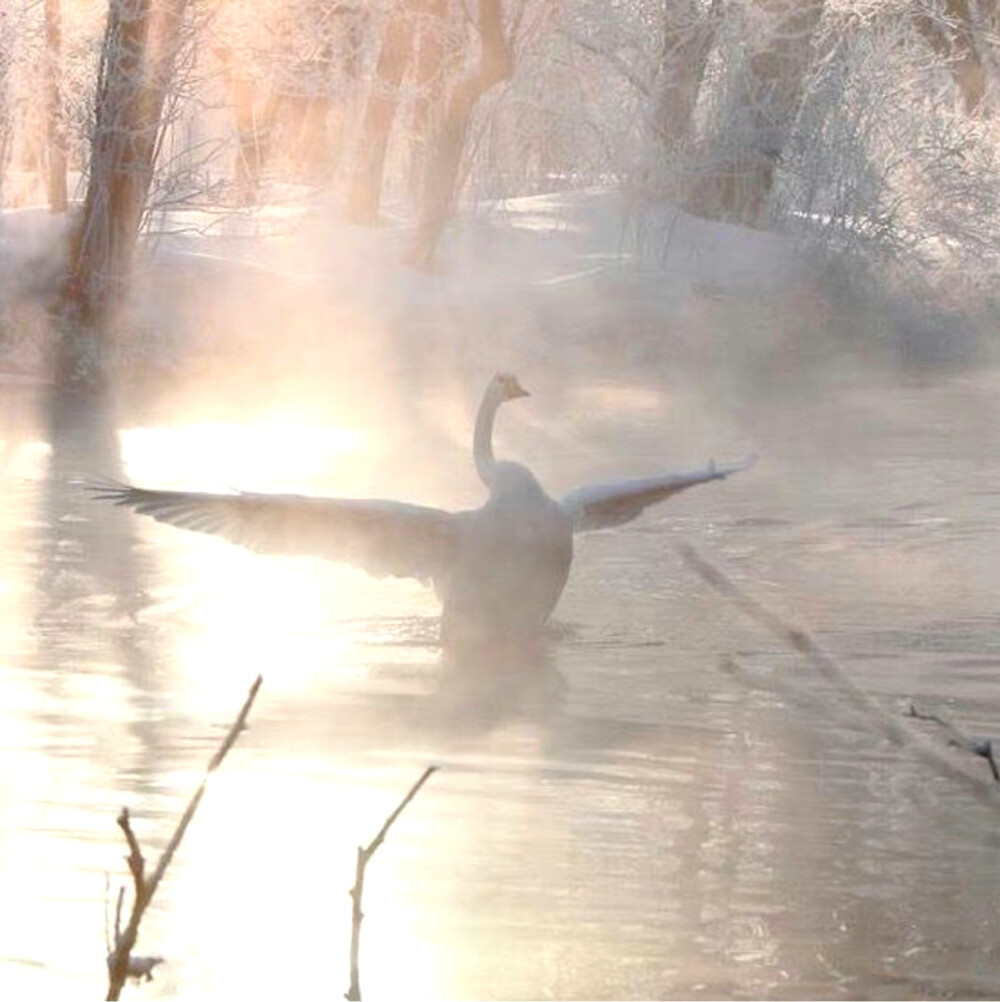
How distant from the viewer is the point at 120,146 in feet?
76.3

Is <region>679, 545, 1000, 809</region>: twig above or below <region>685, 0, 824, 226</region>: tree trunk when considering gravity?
above

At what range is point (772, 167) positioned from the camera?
96.6 feet

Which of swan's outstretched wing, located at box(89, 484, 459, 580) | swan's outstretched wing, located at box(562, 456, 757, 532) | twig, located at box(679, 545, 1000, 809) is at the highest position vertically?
twig, located at box(679, 545, 1000, 809)

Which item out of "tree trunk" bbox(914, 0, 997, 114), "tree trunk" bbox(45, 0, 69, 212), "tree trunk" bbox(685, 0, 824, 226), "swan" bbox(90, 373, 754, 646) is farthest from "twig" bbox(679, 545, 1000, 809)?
"tree trunk" bbox(914, 0, 997, 114)

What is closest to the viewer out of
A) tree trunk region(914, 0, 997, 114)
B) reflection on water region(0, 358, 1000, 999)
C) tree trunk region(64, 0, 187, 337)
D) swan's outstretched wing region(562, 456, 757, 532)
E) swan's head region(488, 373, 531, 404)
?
reflection on water region(0, 358, 1000, 999)

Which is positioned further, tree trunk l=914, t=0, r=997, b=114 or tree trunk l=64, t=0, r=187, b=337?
tree trunk l=914, t=0, r=997, b=114

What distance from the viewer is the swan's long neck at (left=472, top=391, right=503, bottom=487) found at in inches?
390

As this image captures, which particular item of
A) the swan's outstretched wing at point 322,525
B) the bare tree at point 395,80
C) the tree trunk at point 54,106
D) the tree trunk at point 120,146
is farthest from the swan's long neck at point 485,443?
the bare tree at point 395,80

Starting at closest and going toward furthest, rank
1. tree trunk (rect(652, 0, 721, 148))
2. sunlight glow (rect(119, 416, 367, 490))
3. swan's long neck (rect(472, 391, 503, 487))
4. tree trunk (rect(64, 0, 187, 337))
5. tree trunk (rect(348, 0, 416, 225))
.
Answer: swan's long neck (rect(472, 391, 503, 487)), sunlight glow (rect(119, 416, 367, 490)), tree trunk (rect(64, 0, 187, 337)), tree trunk (rect(348, 0, 416, 225)), tree trunk (rect(652, 0, 721, 148))

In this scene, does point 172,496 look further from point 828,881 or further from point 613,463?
point 613,463

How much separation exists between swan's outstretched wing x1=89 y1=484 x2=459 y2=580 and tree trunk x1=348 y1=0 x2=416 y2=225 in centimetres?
1822

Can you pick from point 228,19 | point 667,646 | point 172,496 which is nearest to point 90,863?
point 172,496

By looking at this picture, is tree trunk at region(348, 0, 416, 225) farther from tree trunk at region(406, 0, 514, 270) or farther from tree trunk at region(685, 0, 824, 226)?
tree trunk at region(685, 0, 824, 226)

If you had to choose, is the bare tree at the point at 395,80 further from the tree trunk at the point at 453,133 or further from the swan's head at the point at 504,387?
the swan's head at the point at 504,387
